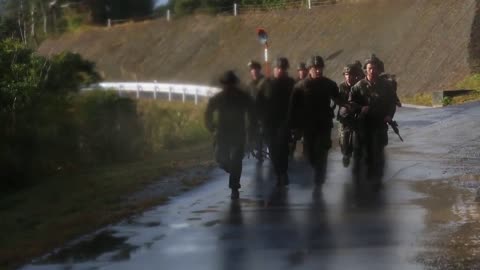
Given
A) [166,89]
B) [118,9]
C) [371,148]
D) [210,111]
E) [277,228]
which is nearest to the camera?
[277,228]

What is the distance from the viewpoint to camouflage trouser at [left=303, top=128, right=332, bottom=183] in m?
13.9

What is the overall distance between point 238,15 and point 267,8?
5.94 ft

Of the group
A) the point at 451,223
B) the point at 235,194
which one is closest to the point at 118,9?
the point at 235,194

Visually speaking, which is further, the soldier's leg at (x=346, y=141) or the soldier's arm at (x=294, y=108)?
the soldier's leg at (x=346, y=141)

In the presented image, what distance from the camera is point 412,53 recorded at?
1661 inches

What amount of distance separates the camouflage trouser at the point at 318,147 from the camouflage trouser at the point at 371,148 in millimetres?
826

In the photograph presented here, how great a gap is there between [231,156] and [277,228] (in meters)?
2.36

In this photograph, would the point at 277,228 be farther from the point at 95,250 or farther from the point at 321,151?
the point at 321,151

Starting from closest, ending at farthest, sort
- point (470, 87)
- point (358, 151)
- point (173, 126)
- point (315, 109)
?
1. point (315, 109)
2. point (358, 151)
3. point (173, 126)
4. point (470, 87)

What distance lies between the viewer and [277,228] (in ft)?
36.5

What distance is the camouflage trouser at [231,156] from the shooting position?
1322cm

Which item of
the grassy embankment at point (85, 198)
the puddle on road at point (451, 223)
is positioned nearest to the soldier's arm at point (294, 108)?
the puddle on road at point (451, 223)

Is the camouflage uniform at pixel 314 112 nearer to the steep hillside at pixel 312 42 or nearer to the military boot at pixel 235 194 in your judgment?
the military boot at pixel 235 194

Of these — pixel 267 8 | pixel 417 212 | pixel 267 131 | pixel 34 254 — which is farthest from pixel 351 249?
pixel 267 8
